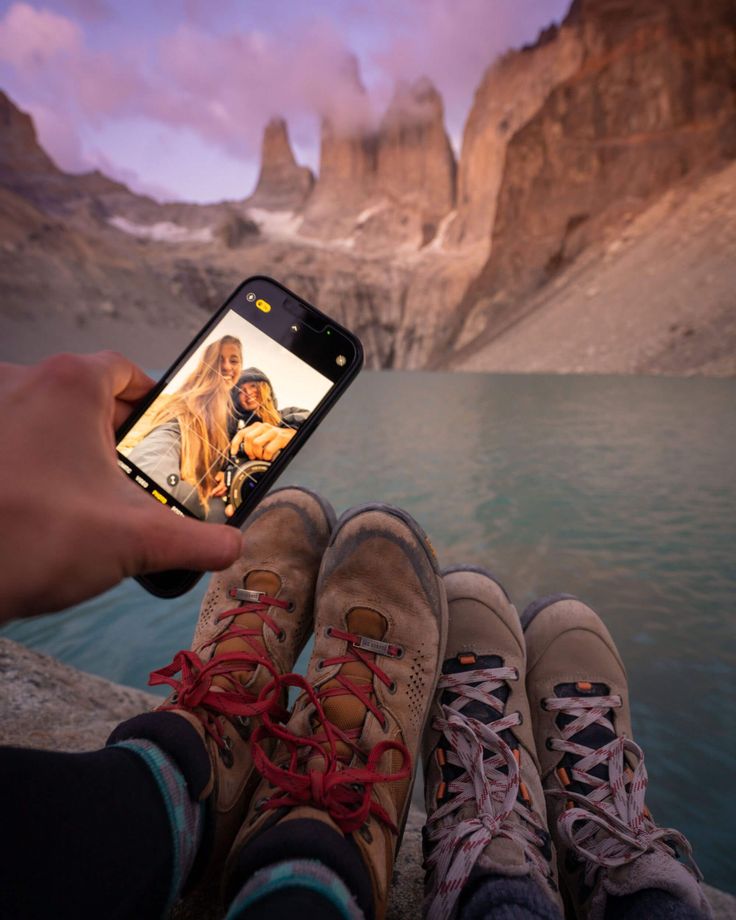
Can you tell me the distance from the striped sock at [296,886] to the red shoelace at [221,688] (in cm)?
31

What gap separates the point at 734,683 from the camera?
145cm

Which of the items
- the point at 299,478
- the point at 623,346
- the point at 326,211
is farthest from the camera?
the point at 326,211

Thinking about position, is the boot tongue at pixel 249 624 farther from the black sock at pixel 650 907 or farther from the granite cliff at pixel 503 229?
the granite cliff at pixel 503 229

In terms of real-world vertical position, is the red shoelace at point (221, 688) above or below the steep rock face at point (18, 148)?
below

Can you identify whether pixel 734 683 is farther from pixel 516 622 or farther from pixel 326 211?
pixel 326 211

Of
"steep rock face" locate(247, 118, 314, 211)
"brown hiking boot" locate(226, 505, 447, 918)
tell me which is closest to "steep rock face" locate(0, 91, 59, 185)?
"steep rock face" locate(247, 118, 314, 211)

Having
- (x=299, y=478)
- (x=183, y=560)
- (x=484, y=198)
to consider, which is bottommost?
(x=183, y=560)

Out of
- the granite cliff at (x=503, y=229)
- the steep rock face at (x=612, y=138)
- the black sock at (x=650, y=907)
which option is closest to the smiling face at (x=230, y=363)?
the black sock at (x=650, y=907)

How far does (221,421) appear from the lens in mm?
1112

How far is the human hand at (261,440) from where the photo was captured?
1.10m

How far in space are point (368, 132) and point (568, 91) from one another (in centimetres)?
4109

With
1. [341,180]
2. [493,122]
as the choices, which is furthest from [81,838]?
[341,180]

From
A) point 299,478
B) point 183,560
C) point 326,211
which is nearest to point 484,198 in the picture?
point 326,211

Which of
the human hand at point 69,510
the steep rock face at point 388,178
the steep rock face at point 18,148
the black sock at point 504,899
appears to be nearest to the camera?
the human hand at point 69,510
